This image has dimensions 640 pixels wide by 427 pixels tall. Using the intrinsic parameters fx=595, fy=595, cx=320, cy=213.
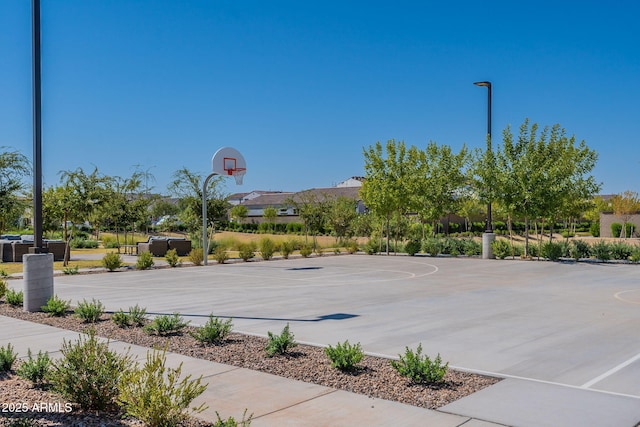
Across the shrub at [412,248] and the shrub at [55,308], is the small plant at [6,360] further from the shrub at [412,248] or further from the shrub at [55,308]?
the shrub at [412,248]

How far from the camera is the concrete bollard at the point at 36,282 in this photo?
1172 centimetres

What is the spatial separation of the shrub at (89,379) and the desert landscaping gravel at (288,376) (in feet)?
0.43

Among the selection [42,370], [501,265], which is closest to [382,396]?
[42,370]

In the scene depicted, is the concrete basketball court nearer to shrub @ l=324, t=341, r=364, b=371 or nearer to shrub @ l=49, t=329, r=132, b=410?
shrub @ l=324, t=341, r=364, b=371

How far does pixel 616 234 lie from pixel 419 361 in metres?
52.1

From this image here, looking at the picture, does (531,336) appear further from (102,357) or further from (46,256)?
(46,256)

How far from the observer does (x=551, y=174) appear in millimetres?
24391

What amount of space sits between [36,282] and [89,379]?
7345 millimetres

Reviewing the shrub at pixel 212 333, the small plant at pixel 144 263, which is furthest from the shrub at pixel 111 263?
the shrub at pixel 212 333

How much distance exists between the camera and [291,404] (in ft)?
18.6

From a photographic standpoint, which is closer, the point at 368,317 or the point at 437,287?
the point at 368,317

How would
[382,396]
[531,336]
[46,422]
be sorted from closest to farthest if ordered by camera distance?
[46,422]
[382,396]
[531,336]

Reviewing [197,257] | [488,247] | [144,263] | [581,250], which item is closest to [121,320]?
[144,263]

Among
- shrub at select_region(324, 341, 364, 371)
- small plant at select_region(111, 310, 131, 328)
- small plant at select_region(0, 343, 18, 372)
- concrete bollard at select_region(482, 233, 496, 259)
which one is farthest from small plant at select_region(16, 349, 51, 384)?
concrete bollard at select_region(482, 233, 496, 259)
